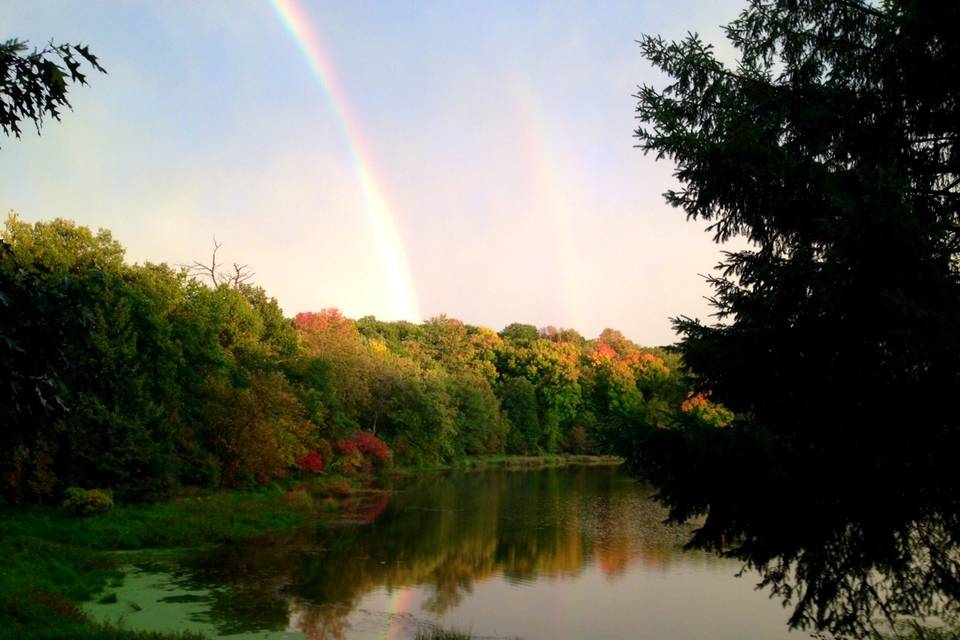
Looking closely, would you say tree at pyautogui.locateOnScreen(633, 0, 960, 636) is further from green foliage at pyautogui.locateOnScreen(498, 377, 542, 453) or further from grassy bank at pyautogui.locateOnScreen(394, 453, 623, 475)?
green foliage at pyautogui.locateOnScreen(498, 377, 542, 453)

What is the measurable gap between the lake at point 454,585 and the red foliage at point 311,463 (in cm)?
832

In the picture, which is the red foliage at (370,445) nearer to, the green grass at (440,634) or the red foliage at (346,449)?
the red foliage at (346,449)

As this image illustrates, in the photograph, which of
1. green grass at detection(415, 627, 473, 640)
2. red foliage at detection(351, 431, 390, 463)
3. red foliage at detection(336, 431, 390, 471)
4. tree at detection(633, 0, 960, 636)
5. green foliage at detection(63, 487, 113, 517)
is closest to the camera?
tree at detection(633, 0, 960, 636)

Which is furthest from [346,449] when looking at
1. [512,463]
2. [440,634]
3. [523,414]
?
[523,414]

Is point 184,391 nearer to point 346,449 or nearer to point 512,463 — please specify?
point 346,449

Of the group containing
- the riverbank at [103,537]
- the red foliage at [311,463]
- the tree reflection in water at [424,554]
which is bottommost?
the tree reflection in water at [424,554]

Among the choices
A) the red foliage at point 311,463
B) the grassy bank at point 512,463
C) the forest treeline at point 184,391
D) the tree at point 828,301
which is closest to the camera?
the forest treeline at point 184,391

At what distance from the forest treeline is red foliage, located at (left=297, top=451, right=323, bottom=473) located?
103 mm

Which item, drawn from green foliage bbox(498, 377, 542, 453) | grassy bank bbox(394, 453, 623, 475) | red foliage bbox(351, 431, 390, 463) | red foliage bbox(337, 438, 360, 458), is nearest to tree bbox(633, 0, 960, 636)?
red foliage bbox(337, 438, 360, 458)

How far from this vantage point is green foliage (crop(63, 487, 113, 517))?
20.9 m

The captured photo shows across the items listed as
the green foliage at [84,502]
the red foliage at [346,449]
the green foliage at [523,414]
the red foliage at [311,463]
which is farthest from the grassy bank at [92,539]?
the green foliage at [523,414]

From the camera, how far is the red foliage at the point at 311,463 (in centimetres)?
3588

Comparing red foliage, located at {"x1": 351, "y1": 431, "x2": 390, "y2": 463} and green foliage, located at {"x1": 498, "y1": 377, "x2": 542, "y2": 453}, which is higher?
green foliage, located at {"x1": 498, "y1": 377, "x2": 542, "y2": 453}

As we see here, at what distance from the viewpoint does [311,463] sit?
36.2 metres
